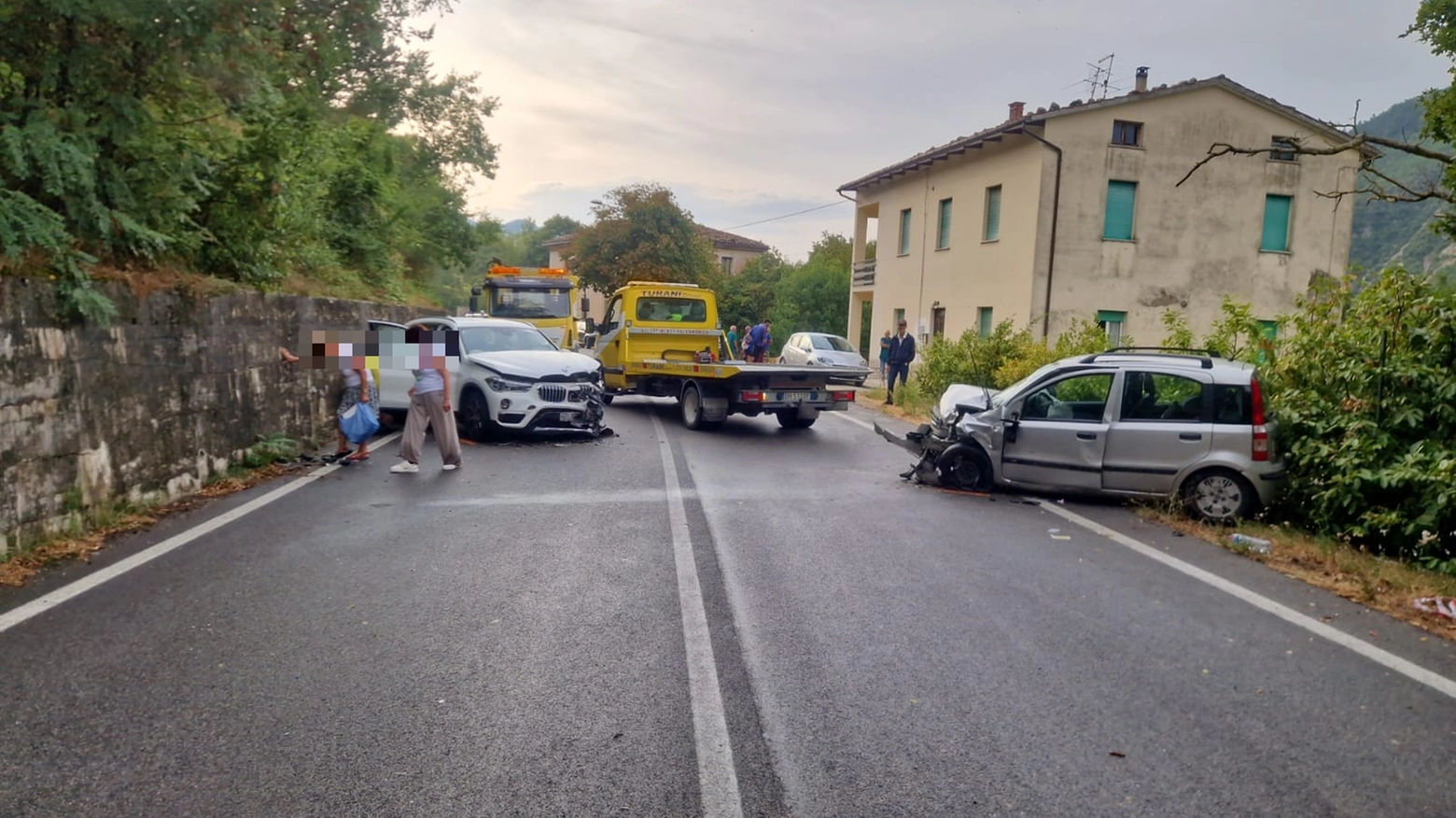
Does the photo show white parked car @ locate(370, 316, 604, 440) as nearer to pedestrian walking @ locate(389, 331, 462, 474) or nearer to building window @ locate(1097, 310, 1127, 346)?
pedestrian walking @ locate(389, 331, 462, 474)

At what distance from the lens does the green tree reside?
167 ft

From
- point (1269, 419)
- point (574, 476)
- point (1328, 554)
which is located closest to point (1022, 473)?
point (1269, 419)

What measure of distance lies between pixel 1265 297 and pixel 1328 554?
22469mm

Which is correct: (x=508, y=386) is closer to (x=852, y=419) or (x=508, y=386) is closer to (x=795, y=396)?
(x=795, y=396)

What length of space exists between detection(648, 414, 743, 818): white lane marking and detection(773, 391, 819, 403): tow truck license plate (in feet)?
24.3

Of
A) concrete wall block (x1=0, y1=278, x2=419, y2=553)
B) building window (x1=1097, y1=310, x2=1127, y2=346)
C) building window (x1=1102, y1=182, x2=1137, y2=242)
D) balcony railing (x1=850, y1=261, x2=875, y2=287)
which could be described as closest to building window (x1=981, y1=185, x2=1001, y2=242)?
building window (x1=1102, y1=182, x2=1137, y2=242)

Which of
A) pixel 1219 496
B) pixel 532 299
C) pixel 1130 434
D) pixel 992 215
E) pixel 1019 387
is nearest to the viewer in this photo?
pixel 1219 496


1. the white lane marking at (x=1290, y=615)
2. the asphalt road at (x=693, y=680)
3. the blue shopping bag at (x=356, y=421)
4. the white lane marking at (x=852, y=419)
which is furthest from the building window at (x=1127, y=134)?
the blue shopping bag at (x=356, y=421)

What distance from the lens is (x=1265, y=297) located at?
26984mm

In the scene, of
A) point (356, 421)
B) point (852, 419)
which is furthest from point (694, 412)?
point (356, 421)

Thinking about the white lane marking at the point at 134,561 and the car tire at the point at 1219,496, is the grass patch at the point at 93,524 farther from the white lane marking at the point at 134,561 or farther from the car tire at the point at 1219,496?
the car tire at the point at 1219,496

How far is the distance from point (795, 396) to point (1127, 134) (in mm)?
16107

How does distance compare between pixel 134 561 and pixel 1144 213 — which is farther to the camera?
pixel 1144 213

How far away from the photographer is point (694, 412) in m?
15.5
